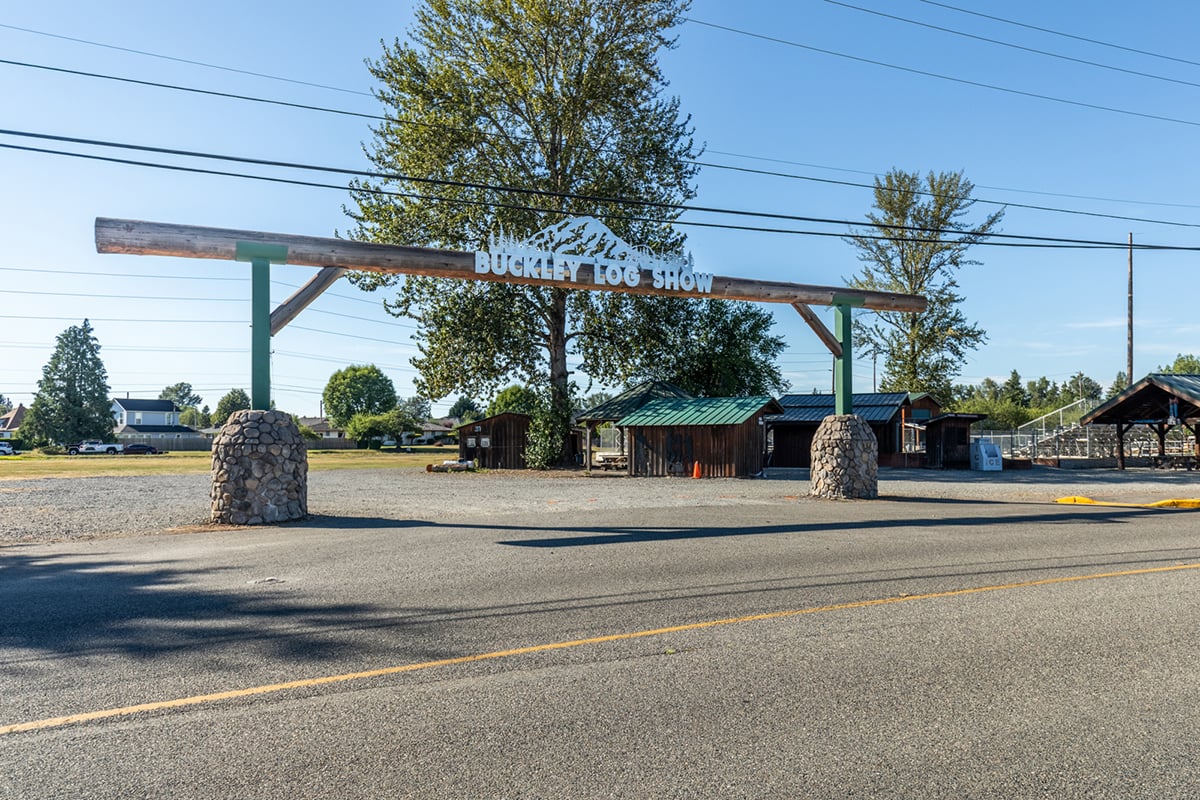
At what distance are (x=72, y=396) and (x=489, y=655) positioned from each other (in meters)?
87.7

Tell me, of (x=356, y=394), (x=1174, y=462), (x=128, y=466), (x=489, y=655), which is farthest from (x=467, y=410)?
(x=489, y=655)

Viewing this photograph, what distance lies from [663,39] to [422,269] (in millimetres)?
25018

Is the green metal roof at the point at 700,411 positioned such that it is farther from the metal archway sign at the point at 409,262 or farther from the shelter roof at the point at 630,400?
the metal archway sign at the point at 409,262

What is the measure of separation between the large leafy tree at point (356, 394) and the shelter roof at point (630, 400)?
80.0 m

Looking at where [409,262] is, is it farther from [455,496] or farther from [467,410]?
[467,410]

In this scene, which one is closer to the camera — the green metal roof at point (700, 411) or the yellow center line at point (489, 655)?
the yellow center line at point (489, 655)

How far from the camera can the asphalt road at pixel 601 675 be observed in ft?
12.3

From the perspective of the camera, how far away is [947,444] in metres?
38.6

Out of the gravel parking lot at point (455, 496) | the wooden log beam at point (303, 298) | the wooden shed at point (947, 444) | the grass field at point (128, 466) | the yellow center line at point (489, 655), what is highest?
the wooden log beam at point (303, 298)

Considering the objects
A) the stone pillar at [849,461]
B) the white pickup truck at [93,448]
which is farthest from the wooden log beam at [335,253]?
the white pickup truck at [93,448]

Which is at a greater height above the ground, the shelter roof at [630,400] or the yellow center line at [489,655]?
the shelter roof at [630,400]

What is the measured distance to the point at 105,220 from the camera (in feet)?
42.3

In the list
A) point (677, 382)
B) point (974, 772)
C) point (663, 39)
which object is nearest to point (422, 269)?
point (974, 772)

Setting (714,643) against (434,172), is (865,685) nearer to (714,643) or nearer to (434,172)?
(714,643)
